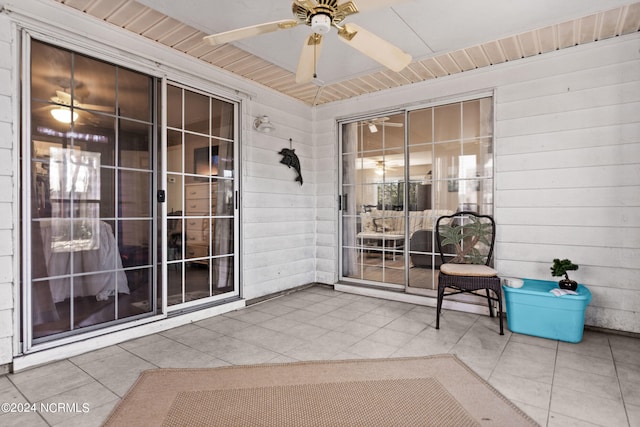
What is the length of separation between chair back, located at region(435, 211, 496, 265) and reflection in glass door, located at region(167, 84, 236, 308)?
2.31m

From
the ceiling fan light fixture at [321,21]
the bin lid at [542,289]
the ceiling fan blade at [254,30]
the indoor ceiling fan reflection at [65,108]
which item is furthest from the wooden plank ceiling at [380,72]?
the bin lid at [542,289]

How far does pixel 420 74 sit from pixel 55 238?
3.72 metres

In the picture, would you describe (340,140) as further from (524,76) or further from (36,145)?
(36,145)

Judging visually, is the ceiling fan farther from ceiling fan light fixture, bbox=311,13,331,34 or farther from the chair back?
the chair back

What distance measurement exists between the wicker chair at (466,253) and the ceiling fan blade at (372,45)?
187 cm

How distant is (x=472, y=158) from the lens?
376 centimetres

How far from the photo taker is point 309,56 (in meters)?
2.35

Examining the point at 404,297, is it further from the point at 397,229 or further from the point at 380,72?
the point at 380,72

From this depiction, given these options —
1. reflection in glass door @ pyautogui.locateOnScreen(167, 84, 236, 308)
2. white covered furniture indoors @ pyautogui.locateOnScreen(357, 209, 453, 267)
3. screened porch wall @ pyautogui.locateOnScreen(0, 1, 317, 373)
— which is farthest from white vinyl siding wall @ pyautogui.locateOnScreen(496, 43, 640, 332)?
reflection in glass door @ pyautogui.locateOnScreen(167, 84, 236, 308)

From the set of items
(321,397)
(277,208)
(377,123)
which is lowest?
(321,397)

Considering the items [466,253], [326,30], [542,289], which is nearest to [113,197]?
[326,30]

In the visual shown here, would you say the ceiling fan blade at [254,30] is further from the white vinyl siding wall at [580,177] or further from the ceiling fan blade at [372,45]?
the white vinyl siding wall at [580,177]

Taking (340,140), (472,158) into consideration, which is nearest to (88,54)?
(340,140)

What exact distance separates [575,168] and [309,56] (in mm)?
2599
